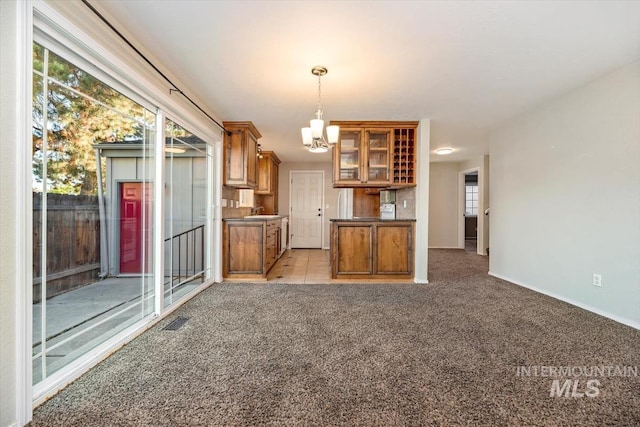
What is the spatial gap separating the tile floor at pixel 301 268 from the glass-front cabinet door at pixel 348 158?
1.48 metres

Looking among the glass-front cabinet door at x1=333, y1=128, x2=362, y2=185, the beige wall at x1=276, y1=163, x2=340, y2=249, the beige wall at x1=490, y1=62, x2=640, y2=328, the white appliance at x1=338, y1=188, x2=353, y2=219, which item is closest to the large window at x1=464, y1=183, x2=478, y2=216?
the beige wall at x1=276, y1=163, x2=340, y2=249

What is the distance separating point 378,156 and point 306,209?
3435 millimetres

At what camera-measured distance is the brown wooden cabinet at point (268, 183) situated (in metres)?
6.14

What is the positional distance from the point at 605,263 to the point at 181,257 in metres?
4.56

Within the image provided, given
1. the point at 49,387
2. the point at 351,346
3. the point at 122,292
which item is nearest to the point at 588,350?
the point at 351,346

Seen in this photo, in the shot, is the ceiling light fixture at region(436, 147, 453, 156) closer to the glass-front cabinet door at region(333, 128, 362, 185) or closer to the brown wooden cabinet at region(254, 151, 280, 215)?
the glass-front cabinet door at region(333, 128, 362, 185)

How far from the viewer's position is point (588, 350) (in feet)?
6.54

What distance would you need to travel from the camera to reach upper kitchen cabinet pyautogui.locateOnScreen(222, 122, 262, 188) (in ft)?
13.6

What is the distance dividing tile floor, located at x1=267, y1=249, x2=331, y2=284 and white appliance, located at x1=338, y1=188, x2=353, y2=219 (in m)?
1.05

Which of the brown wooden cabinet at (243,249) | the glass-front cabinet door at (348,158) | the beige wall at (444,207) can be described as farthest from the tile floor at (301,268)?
the beige wall at (444,207)

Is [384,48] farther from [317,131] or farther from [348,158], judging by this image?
[348,158]

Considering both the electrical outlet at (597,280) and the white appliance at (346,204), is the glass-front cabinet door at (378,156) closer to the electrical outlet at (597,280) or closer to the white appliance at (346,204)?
the white appliance at (346,204)

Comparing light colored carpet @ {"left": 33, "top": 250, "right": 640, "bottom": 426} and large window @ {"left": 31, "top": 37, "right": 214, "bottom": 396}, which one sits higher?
large window @ {"left": 31, "top": 37, "right": 214, "bottom": 396}

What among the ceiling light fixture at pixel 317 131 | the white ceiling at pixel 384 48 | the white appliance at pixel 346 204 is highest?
the white ceiling at pixel 384 48
